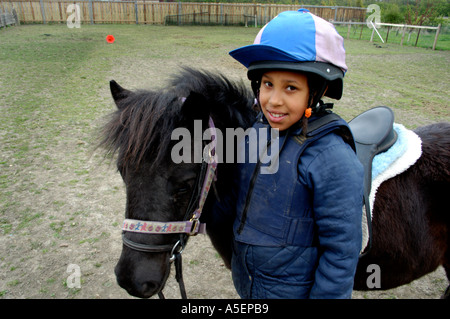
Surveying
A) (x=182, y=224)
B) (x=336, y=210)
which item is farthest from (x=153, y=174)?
(x=336, y=210)

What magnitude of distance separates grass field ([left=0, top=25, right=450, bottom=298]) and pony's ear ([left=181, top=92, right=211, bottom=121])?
2.46 feet

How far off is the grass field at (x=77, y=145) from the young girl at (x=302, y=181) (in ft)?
3.90

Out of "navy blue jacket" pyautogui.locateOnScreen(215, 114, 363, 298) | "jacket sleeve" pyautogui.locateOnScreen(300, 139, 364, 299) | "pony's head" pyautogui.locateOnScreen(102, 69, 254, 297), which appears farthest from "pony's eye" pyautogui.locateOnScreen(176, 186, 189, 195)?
"jacket sleeve" pyautogui.locateOnScreen(300, 139, 364, 299)

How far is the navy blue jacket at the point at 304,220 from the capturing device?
1282 mm

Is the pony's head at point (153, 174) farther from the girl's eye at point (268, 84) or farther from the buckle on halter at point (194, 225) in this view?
the girl's eye at point (268, 84)

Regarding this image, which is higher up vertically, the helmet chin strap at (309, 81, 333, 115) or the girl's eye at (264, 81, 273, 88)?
the girl's eye at (264, 81, 273, 88)

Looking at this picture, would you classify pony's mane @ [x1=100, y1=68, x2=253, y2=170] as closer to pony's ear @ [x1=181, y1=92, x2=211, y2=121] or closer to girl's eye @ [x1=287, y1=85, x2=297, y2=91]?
pony's ear @ [x1=181, y1=92, x2=211, y2=121]

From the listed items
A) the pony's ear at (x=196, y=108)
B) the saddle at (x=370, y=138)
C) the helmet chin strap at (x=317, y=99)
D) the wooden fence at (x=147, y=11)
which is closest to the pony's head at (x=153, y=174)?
the pony's ear at (x=196, y=108)

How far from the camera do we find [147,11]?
27.8 m

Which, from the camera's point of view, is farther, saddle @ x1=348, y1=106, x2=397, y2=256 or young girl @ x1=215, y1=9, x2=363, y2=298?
saddle @ x1=348, y1=106, x2=397, y2=256

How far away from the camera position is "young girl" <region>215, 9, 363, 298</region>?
128 cm

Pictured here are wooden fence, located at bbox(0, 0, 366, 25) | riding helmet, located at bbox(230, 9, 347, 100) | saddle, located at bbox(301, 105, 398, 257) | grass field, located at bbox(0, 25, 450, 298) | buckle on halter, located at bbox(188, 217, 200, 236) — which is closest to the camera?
riding helmet, located at bbox(230, 9, 347, 100)

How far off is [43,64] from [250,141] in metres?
12.4

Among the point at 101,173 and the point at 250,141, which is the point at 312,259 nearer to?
the point at 250,141
